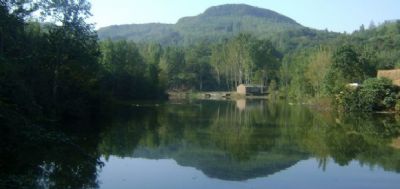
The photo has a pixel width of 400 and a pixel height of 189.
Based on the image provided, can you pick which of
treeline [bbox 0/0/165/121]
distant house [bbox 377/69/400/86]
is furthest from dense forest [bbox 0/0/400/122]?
distant house [bbox 377/69/400/86]

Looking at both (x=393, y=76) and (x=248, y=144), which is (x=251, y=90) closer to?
(x=393, y=76)

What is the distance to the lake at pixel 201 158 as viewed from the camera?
666 inches

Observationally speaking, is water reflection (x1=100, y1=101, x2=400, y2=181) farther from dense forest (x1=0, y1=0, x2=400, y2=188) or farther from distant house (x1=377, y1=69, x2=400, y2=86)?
distant house (x1=377, y1=69, x2=400, y2=86)

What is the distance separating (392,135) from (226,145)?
1078 centimetres

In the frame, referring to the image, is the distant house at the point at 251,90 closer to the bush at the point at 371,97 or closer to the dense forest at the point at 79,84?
the dense forest at the point at 79,84

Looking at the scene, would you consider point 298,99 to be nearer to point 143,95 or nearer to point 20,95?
point 143,95

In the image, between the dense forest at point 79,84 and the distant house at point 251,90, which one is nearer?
the dense forest at point 79,84

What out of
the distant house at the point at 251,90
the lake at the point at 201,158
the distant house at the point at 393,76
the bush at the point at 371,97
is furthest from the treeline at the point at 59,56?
the distant house at the point at 251,90

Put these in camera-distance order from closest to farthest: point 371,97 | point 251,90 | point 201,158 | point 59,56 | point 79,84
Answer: point 201,158 → point 59,56 → point 79,84 → point 371,97 → point 251,90

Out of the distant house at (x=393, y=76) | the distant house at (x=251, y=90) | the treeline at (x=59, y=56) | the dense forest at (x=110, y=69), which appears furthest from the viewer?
the distant house at (x=251, y=90)

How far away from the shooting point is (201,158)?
2252cm

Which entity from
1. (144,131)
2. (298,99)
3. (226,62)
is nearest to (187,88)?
(226,62)

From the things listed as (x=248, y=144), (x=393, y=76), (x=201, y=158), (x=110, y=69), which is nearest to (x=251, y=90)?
(x=110, y=69)

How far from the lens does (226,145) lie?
88.0 ft
